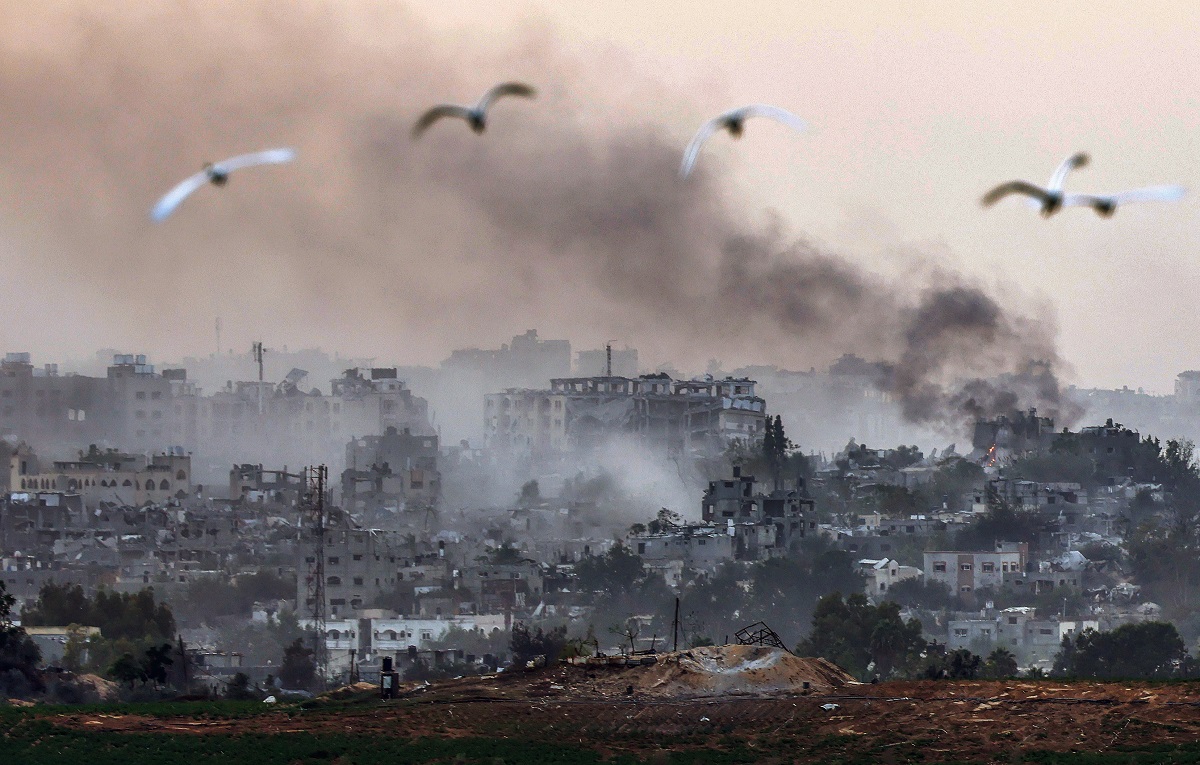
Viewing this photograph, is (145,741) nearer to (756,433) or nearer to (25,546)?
(25,546)

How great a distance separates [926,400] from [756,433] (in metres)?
22.8

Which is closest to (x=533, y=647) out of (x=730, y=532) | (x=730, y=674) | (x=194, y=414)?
(x=730, y=674)

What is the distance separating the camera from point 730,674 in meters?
48.3

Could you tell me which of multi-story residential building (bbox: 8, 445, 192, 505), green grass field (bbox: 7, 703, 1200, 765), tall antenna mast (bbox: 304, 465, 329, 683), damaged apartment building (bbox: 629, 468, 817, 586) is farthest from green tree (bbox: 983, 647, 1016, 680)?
multi-story residential building (bbox: 8, 445, 192, 505)

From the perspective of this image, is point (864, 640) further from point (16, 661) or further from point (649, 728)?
point (649, 728)

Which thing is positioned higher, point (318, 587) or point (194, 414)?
point (194, 414)

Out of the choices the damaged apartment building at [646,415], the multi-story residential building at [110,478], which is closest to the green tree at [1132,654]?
the multi-story residential building at [110,478]

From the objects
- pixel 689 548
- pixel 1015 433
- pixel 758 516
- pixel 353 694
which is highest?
pixel 1015 433

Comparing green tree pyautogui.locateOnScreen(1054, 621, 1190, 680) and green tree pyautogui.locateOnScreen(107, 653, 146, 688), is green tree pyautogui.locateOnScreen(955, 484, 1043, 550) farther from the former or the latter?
green tree pyautogui.locateOnScreen(107, 653, 146, 688)

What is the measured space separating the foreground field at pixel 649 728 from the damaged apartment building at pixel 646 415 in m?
115

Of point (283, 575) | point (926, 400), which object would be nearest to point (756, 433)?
point (926, 400)

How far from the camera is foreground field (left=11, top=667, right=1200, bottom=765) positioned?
Answer: 4334 centimetres

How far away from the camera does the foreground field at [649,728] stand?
43.3m

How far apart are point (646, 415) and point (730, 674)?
119 meters
